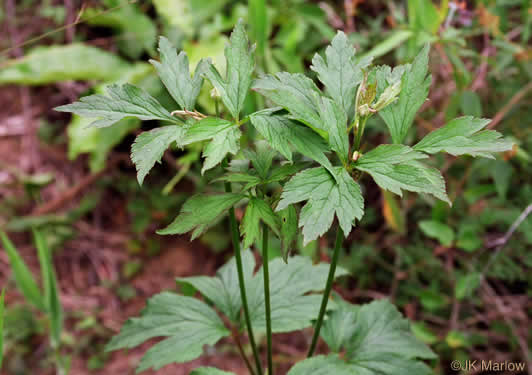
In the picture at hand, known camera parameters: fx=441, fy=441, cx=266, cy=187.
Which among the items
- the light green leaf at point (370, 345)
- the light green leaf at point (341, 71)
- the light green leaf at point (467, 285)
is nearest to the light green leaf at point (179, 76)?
the light green leaf at point (341, 71)

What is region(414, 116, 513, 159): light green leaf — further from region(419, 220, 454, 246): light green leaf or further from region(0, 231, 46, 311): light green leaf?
region(0, 231, 46, 311): light green leaf

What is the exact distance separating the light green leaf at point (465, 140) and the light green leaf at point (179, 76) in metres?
0.46

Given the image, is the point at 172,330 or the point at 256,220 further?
the point at 172,330

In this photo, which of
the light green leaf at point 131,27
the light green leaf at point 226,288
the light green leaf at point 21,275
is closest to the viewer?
the light green leaf at point 226,288

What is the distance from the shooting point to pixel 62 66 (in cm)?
280

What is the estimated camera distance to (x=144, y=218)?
2.71 m

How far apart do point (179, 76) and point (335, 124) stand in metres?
0.33

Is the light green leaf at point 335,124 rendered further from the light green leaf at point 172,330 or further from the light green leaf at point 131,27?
the light green leaf at point 131,27

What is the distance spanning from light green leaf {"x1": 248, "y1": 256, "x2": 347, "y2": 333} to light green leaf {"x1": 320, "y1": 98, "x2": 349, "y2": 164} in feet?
1.46

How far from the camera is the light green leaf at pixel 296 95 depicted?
79 cm

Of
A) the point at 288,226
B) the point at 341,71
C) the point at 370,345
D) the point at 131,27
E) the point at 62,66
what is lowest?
the point at 370,345

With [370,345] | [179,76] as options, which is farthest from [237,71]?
[370,345]

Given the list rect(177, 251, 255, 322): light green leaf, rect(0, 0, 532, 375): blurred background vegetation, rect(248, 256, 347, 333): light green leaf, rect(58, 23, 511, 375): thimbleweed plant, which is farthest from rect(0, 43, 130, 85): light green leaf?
rect(58, 23, 511, 375): thimbleweed plant

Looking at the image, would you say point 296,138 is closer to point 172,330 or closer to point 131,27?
point 172,330
